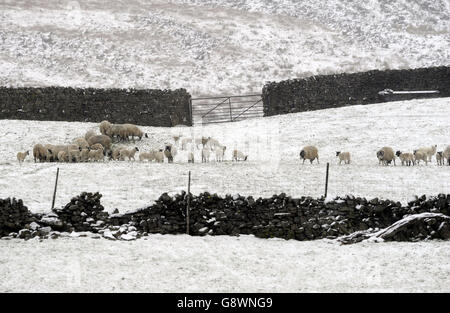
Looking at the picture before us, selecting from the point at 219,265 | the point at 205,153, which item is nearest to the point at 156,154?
the point at 205,153

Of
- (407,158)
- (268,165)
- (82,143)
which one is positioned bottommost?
(268,165)

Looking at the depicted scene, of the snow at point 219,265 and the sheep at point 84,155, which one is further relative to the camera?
the sheep at point 84,155

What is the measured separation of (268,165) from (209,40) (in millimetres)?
35628

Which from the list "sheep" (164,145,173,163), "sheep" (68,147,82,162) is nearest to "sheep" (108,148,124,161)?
"sheep" (68,147,82,162)

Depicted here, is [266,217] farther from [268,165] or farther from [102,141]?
[102,141]

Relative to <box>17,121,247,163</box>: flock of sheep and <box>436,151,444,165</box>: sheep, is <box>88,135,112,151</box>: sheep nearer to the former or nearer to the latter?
<box>17,121,247,163</box>: flock of sheep

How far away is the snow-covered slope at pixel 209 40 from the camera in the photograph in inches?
1924

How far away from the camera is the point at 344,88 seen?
36.8 m

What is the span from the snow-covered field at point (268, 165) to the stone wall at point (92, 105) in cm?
197

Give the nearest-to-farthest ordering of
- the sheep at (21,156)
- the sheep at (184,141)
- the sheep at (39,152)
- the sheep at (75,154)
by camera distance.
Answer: the sheep at (21,156) → the sheep at (75,154) → the sheep at (39,152) → the sheep at (184,141)

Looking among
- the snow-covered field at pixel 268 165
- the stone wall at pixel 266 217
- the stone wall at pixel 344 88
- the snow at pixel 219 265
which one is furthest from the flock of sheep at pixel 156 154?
the stone wall at pixel 344 88

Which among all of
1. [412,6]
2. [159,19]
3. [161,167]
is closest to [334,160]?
[161,167]

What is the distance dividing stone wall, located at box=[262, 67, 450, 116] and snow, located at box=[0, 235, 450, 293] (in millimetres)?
21960

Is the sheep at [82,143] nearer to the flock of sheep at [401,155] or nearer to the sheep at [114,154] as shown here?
the sheep at [114,154]
